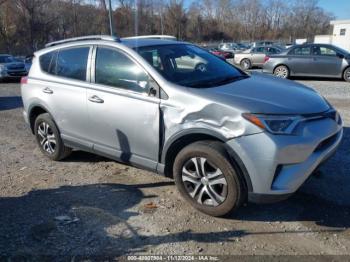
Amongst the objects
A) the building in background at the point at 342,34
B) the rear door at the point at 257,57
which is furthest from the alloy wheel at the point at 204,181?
the building in background at the point at 342,34

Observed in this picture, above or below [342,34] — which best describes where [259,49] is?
below

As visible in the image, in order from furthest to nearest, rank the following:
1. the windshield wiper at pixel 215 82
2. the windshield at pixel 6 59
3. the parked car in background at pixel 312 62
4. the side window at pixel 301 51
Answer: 1. the windshield at pixel 6 59
2. the side window at pixel 301 51
3. the parked car in background at pixel 312 62
4. the windshield wiper at pixel 215 82

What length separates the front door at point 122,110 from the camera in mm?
3812

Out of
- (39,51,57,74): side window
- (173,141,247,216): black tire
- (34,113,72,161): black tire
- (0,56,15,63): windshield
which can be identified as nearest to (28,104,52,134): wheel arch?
(34,113,72,161): black tire

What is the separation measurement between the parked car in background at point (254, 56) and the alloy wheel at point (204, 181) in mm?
17575

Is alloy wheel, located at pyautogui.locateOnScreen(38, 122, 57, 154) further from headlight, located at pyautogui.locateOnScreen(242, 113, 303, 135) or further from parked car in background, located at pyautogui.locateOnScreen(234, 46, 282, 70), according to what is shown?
parked car in background, located at pyautogui.locateOnScreen(234, 46, 282, 70)

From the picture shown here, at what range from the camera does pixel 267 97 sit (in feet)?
11.4

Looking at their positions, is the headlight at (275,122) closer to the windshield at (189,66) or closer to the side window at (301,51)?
the windshield at (189,66)

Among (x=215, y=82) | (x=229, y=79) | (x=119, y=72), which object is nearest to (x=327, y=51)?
(x=229, y=79)

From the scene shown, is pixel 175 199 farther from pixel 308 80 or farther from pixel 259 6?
pixel 259 6

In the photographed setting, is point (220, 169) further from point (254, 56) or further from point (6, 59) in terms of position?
point (254, 56)

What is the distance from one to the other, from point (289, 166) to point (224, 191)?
66 cm

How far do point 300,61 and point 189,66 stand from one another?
37.4ft

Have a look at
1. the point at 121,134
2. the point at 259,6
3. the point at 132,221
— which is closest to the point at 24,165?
the point at 121,134
